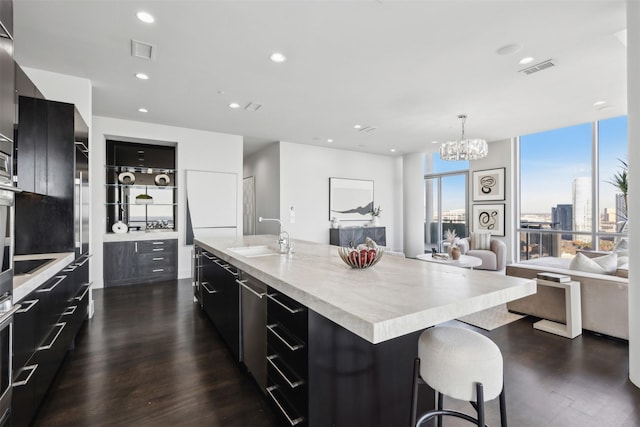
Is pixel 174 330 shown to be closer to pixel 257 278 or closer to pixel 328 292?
pixel 257 278

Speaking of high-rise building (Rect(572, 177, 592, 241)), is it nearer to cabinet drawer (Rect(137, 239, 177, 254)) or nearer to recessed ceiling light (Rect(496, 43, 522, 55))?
recessed ceiling light (Rect(496, 43, 522, 55))

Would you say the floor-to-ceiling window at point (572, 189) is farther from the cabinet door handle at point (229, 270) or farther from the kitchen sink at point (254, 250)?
the cabinet door handle at point (229, 270)

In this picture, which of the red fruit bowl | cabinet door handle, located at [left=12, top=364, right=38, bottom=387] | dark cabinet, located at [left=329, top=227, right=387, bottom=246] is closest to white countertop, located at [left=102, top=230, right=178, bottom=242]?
A: dark cabinet, located at [left=329, top=227, right=387, bottom=246]

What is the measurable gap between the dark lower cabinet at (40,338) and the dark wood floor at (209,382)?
0.24 meters

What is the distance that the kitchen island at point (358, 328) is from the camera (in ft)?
3.78

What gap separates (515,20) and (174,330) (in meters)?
4.33

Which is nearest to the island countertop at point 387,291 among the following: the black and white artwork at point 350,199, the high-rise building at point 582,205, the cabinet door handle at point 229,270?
the cabinet door handle at point 229,270

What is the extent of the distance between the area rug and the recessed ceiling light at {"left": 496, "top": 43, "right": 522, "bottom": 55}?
108 inches

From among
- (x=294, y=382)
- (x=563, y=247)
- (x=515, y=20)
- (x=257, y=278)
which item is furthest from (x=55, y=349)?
(x=563, y=247)

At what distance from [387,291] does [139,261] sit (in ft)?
17.0

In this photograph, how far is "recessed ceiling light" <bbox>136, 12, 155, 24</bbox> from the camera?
95.0 inches

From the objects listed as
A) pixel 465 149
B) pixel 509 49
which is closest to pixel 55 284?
pixel 509 49

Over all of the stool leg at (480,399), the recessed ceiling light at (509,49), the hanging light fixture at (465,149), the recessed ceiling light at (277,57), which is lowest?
the stool leg at (480,399)

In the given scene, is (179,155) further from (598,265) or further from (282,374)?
(598,265)
